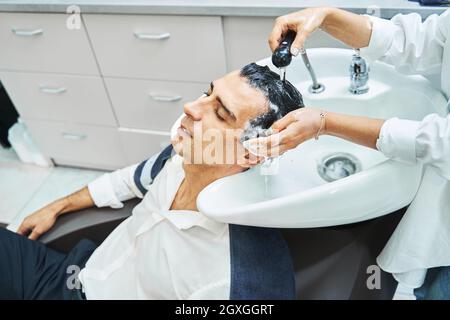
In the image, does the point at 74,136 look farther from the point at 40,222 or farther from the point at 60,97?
the point at 40,222

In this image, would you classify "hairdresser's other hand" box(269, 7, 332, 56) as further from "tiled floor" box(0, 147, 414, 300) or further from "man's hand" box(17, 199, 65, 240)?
"tiled floor" box(0, 147, 414, 300)

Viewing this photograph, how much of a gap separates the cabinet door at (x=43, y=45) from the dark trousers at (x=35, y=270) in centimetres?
75

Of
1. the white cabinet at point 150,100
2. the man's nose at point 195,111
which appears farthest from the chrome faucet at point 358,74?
the white cabinet at point 150,100

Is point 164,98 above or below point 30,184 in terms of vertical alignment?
above

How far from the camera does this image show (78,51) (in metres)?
1.57

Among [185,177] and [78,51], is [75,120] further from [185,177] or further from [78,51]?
[185,177]

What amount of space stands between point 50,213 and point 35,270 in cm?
17

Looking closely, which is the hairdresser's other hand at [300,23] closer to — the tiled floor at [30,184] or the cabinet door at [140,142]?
the cabinet door at [140,142]

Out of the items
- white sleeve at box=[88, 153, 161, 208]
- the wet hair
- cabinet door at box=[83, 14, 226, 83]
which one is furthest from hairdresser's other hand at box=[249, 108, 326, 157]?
cabinet door at box=[83, 14, 226, 83]

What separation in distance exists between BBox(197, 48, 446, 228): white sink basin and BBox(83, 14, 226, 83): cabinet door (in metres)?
0.46

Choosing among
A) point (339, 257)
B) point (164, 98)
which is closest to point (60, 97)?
point (164, 98)

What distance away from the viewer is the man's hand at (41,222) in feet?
4.00

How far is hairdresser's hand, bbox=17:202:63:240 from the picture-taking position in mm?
1221

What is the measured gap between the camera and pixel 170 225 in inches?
40.8
